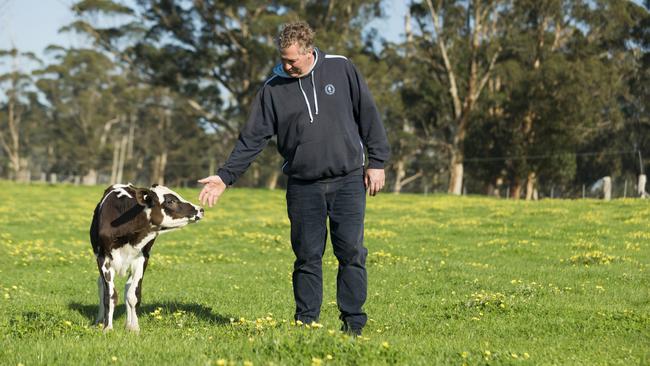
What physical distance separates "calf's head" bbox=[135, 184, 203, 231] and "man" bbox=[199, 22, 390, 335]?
5.95 feet

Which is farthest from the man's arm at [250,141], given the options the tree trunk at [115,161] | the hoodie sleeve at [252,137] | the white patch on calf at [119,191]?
the tree trunk at [115,161]

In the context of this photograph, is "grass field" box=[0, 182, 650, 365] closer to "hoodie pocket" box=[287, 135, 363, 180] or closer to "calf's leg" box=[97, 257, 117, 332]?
"calf's leg" box=[97, 257, 117, 332]

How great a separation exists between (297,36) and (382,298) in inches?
178

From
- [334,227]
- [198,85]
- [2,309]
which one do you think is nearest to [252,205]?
[198,85]

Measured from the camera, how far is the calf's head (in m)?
8.70

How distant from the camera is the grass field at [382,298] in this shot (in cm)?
567

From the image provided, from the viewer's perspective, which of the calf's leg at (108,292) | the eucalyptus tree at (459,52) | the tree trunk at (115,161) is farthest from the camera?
the tree trunk at (115,161)

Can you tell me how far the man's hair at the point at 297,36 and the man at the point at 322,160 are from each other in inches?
1.5

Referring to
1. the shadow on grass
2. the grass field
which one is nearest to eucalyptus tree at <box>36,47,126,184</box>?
the grass field

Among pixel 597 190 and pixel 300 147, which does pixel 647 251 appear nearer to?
pixel 300 147

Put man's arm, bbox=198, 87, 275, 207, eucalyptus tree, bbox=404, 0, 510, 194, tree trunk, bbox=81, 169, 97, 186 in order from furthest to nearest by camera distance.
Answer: tree trunk, bbox=81, 169, 97, 186, eucalyptus tree, bbox=404, 0, 510, 194, man's arm, bbox=198, 87, 275, 207

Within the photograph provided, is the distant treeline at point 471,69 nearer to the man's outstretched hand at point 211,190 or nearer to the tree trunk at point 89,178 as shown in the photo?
the tree trunk at point 89,178

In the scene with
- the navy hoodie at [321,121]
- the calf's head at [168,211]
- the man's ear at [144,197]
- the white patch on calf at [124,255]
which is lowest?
the white patch on calf at [124,255]

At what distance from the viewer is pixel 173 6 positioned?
50781mm
